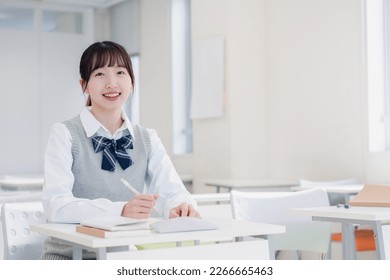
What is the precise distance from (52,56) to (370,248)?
542cm

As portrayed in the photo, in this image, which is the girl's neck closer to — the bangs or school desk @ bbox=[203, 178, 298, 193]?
the bangs

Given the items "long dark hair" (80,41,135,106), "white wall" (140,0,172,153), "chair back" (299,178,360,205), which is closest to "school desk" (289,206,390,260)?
"long dark hair" (80,41,135,106)

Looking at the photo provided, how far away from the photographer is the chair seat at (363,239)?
13.1 ft

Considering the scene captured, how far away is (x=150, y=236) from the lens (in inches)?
68.0

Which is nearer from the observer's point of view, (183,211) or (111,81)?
(183,211)

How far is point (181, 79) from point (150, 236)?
5.64m

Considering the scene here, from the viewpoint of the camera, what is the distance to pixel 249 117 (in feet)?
19.5

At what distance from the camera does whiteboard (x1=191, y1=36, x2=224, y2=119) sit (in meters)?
5.96

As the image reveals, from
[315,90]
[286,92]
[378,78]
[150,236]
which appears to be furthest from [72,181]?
[286,92]

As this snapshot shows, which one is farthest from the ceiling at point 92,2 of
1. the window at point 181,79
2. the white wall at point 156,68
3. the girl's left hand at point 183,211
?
the girl's left hand at point 183,211

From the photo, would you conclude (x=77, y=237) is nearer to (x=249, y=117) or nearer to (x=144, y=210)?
(x=144, y=210)

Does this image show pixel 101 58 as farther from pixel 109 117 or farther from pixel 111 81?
pixel 109 117

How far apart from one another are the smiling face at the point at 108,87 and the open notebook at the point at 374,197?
3.71 feet
